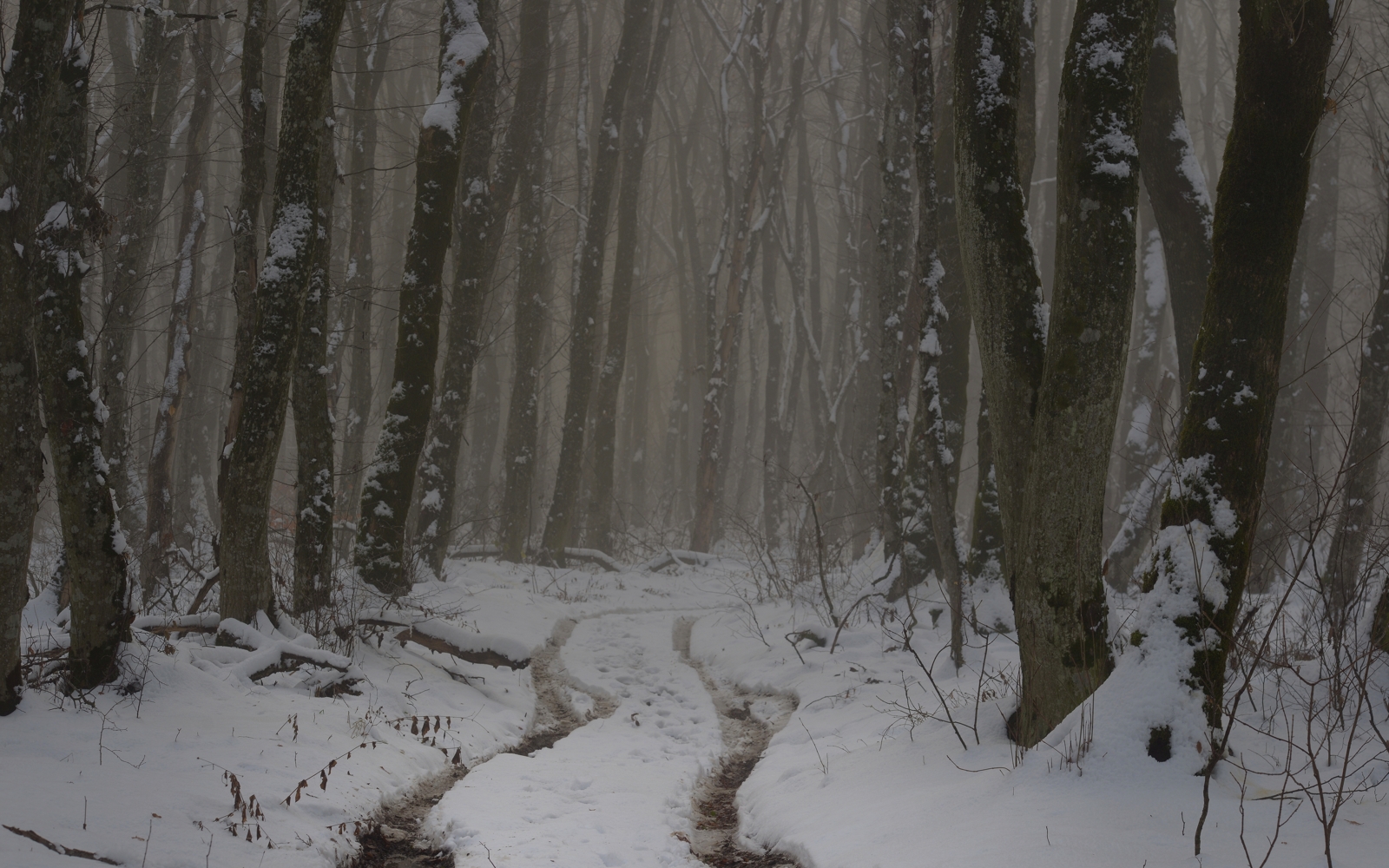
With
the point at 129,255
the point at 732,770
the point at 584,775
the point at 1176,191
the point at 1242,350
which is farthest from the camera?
the point at 129,255

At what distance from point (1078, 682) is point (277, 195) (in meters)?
6.12

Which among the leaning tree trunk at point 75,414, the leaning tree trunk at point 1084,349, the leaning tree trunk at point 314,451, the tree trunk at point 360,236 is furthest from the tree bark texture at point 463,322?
the leaning tree trunk at point 1084,349

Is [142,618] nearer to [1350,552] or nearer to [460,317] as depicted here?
[460,317]

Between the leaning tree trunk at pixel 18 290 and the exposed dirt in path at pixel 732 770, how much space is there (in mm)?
3470

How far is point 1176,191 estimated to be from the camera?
8438 millimetres

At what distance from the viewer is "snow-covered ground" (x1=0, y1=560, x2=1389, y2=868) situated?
134 inches

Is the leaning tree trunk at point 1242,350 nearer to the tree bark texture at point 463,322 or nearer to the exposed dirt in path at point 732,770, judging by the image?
the exposed dirt in path at point 732,770

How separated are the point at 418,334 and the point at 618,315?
8545 millimetres

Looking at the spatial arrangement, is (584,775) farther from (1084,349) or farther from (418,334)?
(418,334)

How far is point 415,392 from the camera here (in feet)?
29.9

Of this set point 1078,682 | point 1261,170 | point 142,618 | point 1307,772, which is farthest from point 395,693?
point 1261,170

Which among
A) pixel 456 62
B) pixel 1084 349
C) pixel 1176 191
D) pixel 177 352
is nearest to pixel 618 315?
pixel 177 352

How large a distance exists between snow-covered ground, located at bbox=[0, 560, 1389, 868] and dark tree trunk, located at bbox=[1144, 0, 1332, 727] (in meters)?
0.69

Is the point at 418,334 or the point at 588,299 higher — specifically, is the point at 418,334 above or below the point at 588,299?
below
